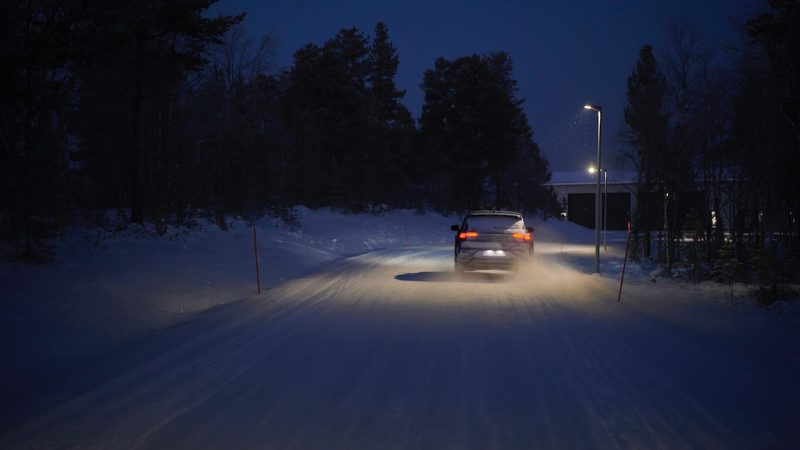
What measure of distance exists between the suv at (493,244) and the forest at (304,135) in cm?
533

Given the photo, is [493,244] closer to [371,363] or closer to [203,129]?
[371,363]

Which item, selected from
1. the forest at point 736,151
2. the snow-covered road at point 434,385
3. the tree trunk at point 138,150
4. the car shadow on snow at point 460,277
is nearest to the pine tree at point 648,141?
the forest at point 736,151

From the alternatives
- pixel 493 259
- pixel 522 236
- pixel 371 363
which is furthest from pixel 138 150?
pixel 371 363

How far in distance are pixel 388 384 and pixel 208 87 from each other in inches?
1061

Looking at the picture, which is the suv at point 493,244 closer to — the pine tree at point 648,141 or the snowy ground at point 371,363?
the snowy ground at point 371,363

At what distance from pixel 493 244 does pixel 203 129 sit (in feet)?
66.6

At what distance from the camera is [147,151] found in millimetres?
22688

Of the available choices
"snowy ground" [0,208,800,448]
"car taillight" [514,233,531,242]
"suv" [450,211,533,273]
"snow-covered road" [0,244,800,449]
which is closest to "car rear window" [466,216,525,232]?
"suv" [450,211,533,273]

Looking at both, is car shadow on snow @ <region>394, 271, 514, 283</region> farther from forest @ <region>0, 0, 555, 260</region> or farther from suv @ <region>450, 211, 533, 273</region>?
forest @ <region>0, 0, 555, 260</region>

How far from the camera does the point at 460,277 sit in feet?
54.9

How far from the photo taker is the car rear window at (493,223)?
15.8 m

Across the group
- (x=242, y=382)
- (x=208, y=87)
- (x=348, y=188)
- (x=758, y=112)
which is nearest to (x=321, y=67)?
(x=348, y=188)

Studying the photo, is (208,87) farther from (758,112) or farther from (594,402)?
(594,402)

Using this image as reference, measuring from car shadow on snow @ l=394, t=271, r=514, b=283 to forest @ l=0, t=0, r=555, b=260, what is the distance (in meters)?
8.11
